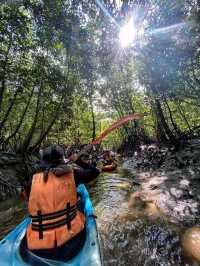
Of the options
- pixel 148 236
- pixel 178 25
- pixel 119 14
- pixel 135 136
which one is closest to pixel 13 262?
pixel 148 236

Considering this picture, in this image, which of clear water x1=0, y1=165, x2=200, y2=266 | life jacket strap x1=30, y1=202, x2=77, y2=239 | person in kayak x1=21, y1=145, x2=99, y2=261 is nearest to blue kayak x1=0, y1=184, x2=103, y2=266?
person in kayak x1=21, y1=145, x2=99, y2=261

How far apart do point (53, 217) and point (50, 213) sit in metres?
0.06

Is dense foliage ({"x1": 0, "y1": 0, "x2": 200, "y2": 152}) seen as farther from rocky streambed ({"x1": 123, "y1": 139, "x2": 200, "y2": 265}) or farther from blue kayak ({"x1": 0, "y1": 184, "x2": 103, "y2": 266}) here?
blue kayak ({"x1": 0, "y1": 184, "x2": 103, "y2": 266})

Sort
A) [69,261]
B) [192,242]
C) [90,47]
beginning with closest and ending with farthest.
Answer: [69,261] → [192,242] → [90,47]

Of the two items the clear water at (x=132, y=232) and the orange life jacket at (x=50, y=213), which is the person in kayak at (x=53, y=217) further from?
the clear water at (x=132, y=232)

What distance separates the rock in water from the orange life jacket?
2151 millimetres

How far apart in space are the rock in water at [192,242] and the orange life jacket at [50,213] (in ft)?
7.06

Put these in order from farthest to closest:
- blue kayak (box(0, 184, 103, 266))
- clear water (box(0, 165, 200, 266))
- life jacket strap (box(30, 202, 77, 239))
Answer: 1. clear water (box(0, 165, 200, 266))
2. life jacket strap (box(30, 202, 77, 239))
3. blue kayak (box(0, 184, 103, 266))

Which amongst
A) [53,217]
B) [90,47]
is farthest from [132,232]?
[90,47]

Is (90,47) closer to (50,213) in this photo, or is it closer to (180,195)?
(180,195)

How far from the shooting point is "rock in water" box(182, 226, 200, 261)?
3816 millimetres

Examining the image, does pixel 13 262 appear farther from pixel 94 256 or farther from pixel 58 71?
pixel 58 71

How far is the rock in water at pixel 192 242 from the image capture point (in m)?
3.82

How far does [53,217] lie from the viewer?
2.79 m
